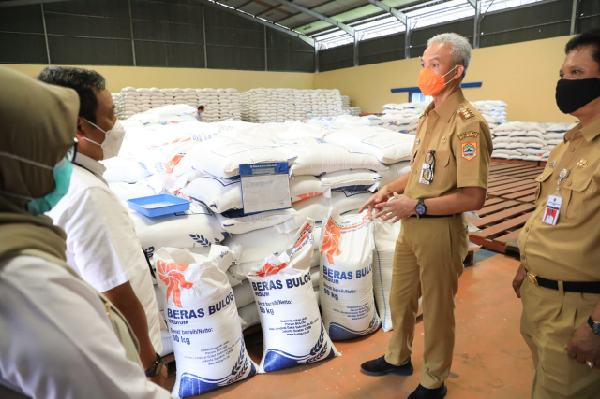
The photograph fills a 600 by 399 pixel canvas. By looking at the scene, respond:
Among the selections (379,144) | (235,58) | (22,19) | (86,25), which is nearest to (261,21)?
(235,58)

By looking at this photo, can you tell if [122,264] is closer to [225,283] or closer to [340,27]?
[225,283]

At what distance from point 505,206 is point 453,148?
308 centimetres

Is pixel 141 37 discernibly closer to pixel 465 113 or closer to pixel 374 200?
pixel 374 200

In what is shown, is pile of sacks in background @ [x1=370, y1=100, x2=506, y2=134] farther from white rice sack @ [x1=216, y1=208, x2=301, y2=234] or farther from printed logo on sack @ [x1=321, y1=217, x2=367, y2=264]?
white rice sack @ [x1=216, y1=208, x2=301, y2=234]

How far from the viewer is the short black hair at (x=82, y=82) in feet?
3.56

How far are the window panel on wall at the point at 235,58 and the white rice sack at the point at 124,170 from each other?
7.99m

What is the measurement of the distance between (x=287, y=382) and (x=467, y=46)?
165 centimetres

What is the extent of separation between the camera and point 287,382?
1705 mm

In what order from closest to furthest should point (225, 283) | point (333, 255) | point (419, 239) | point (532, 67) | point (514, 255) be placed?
1. point (419, 239)
2. point (225, 283)
3. point (333, 255)
4. point (514, 255)
5. point (532, 67)

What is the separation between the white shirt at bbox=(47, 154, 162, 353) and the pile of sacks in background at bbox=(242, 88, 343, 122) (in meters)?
7.32

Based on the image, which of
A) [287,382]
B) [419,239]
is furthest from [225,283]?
[419,239]

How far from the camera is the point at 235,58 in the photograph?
1094 centimetres

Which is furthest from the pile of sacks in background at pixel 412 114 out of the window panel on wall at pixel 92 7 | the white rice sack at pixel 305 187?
the window panel on wall at pixel 92 7

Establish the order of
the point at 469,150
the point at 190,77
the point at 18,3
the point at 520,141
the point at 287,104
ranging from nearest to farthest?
1. the point at 469,150
2. the point at 520,141
3. the point at 18,3
4. the point at 287,104
5. the point at 190,77
